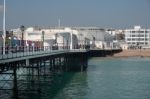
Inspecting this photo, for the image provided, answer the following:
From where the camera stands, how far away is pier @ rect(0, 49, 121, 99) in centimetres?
2994

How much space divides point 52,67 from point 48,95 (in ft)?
87.6

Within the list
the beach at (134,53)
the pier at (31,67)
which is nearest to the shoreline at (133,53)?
the beach at (134,53)

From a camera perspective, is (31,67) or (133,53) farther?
(133,53)

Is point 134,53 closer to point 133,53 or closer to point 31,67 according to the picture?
point 133,53

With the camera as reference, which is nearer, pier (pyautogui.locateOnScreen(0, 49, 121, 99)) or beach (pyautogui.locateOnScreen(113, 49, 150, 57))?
pier (pyautogui.locateOnScreen(0, 49, 121, 99))

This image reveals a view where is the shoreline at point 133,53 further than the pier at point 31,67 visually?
Yes

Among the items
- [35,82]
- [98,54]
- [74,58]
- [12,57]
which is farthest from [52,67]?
[98,54]

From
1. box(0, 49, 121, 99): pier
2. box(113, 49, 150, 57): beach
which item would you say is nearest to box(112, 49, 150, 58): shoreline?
box(113, 49, 150, 57): beach

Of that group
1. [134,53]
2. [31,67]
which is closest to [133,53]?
[134,53]

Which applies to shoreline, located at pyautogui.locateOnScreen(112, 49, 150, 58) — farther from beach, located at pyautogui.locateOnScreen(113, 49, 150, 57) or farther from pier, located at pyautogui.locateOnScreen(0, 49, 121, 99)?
pier, located at pyautogui.locateOnScreen(0, 49, 121, 99)

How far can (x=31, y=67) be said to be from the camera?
136ft

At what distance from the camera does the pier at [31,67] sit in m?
29.9

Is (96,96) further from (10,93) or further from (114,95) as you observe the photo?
(10,93)

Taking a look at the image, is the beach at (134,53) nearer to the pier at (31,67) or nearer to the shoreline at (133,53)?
the shoreline at (133,53)
